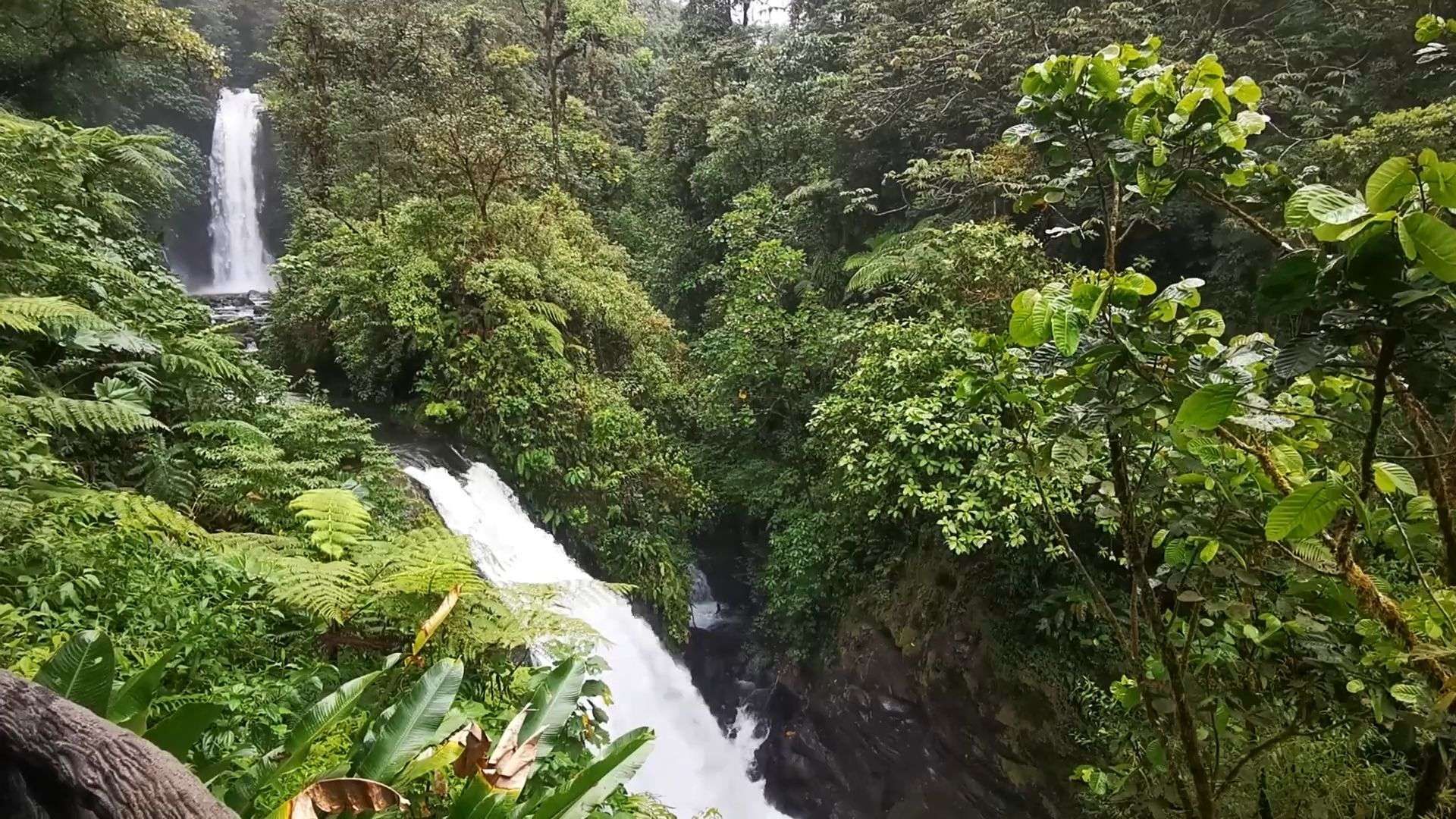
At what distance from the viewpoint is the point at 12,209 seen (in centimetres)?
456

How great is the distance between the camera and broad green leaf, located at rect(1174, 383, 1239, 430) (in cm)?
125

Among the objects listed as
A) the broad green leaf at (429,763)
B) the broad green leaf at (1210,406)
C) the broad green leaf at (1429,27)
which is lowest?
the broad green leaf at (429,763)

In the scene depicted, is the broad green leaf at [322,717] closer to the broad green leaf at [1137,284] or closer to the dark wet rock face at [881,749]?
the broad green leaf at [1137,284]

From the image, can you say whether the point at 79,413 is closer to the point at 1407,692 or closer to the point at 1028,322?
the point at 1028,322

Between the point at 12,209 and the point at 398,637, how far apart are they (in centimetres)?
425

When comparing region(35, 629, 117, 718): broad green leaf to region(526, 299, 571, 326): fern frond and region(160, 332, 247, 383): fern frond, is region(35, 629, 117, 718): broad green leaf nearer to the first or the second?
region(160, 332, 247, 383): fern frond

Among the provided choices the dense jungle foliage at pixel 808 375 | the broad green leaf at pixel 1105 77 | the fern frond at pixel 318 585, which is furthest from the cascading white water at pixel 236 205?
the broad green leaf at pixel 1105 77

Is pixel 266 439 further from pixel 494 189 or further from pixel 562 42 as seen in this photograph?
pixel 562 42

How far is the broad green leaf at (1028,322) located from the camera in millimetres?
1517

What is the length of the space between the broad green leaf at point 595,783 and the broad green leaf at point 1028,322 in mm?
1929

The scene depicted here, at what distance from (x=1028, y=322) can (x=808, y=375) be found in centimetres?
699

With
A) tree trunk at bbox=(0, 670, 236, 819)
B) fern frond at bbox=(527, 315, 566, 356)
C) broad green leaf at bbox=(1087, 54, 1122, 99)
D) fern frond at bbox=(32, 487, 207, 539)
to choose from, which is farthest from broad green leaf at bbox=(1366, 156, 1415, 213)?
fern frond at bbox=(527, 315, 566, 356)

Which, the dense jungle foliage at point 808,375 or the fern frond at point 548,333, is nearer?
the dense jungle foliage at point 808,375

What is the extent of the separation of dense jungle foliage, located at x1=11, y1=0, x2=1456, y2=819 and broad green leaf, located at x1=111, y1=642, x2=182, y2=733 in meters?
0.06
